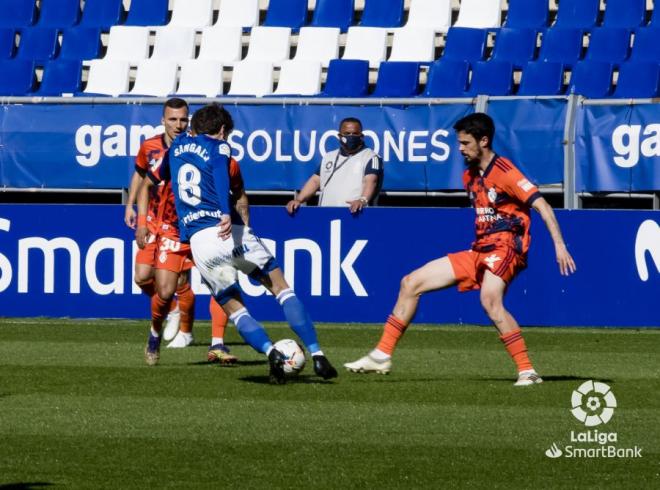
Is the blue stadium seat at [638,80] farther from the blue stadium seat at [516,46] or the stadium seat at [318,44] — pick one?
the stadium seat at [318,44]

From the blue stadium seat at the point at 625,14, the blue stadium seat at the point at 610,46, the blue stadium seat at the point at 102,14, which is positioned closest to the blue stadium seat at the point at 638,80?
the blue stadium seat at the point at 610,46

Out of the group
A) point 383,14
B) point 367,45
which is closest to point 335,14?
point 383,14

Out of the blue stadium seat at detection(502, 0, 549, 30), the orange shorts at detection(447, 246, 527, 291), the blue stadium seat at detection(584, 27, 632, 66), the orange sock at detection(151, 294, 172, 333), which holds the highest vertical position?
the blue stadium seat at detection(502, 0, 549, 30)

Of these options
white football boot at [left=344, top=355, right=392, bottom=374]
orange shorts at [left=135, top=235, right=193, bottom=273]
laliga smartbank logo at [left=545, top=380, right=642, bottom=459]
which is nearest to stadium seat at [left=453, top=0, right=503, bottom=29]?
orange shorts at [left=135, top=235, right=193, bottom=273]

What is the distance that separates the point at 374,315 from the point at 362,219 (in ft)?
3.30

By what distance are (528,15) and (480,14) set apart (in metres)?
0.80

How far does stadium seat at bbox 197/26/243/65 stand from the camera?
23.5 meters

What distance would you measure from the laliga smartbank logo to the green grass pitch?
0.07 meters

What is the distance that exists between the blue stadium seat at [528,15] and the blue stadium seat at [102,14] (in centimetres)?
630

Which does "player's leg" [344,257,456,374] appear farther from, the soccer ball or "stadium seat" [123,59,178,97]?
"stadium seat" [123,59,178,97]

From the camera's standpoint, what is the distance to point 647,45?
20.8 m

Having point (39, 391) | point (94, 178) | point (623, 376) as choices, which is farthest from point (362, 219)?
point (39, 391)

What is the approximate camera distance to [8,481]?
694 cm

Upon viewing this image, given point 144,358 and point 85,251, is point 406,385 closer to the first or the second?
point 144,358
